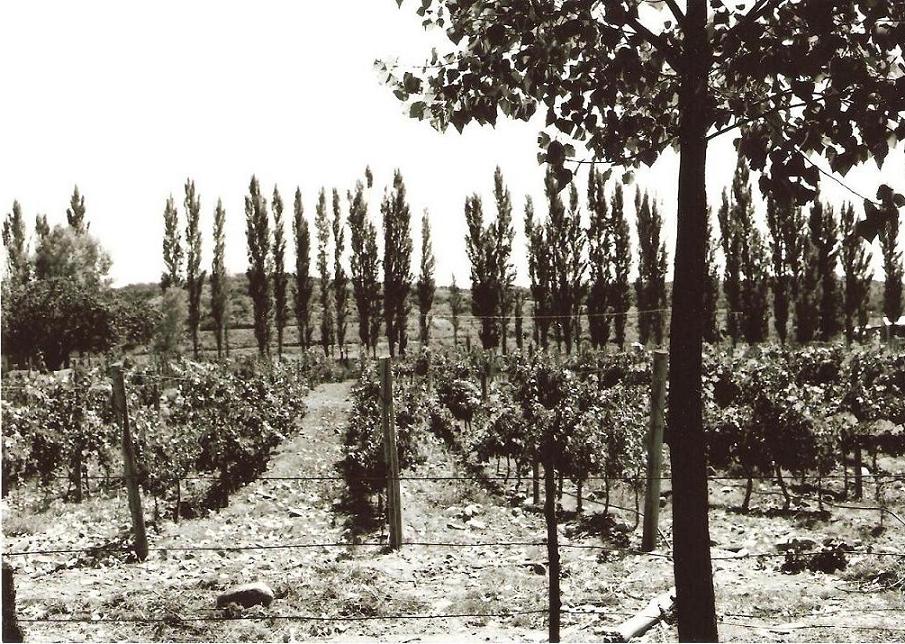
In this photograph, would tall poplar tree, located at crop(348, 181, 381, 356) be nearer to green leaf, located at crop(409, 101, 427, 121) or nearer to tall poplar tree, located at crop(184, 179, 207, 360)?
tall poplar tree, located at crop(184, 179, 207, 360)

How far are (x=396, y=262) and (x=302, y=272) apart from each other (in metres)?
6.53

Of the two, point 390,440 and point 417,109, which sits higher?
point 417,109

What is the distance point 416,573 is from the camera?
7.62m

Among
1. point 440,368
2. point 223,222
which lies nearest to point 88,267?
point 223,222

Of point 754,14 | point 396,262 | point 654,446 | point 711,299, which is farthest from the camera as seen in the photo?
point 396,262

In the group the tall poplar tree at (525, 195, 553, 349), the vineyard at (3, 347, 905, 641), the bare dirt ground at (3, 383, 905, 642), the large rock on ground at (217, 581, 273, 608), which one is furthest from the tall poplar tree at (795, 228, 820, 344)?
the large rock on ground at (217, 581, 273, 608)

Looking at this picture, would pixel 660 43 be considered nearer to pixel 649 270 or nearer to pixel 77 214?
pixel 649 270

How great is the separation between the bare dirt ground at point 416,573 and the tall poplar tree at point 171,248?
33563mm

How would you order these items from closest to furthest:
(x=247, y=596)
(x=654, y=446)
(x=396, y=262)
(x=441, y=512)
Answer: (x=247, y=596)
(x=654, y=446)
(x=441, y=512)
(x=396, y=262)

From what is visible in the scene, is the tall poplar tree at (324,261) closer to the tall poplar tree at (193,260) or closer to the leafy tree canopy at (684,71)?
the tall poplar tree at (193,260)

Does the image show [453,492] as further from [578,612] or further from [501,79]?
[501,79]

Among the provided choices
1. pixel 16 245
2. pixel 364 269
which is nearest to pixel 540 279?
pixel 364 269

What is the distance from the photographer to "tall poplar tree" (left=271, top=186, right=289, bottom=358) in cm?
4097

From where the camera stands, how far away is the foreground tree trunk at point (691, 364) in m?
2.81
